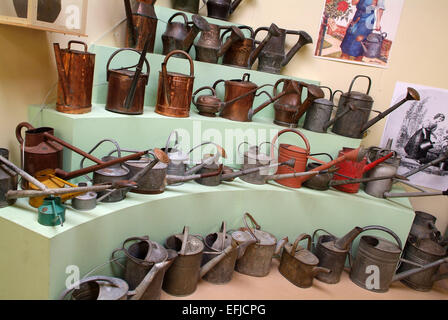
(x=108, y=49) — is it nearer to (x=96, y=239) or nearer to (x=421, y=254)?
(x=96, y=239)

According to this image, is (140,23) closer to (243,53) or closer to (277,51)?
(243,53)

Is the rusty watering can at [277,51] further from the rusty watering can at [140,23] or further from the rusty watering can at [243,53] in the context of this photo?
the rusty watering can at [140,23]

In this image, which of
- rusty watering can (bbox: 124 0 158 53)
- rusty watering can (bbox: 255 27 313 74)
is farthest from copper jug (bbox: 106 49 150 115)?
rusty watering can (bbox: 255 27 313 74)

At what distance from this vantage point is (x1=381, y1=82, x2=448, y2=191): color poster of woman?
3.45 meters

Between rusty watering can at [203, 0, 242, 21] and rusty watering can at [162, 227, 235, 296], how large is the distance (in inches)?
86.6

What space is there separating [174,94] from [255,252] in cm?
132

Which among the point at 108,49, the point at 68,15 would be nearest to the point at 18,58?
the point at 68,15

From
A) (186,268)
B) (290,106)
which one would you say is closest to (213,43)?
(290,106)

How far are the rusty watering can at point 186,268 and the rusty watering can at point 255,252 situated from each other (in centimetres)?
27

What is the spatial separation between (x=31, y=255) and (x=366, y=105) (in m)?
2.85

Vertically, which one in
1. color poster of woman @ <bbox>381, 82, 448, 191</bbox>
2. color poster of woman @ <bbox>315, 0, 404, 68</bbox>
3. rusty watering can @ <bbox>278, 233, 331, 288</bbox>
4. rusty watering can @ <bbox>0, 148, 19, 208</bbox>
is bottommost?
rusty watering can @ <bbox>278, 233, 331, 288</bbox>

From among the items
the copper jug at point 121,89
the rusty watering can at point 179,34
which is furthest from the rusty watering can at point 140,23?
the copper jug at point 121,89

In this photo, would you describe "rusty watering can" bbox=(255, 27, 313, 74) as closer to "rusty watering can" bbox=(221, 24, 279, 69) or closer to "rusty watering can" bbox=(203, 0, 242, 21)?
"rusty watering can" bbox=(221, 24, 279, 69)

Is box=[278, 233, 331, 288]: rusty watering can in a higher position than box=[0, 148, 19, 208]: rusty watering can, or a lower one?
lower
